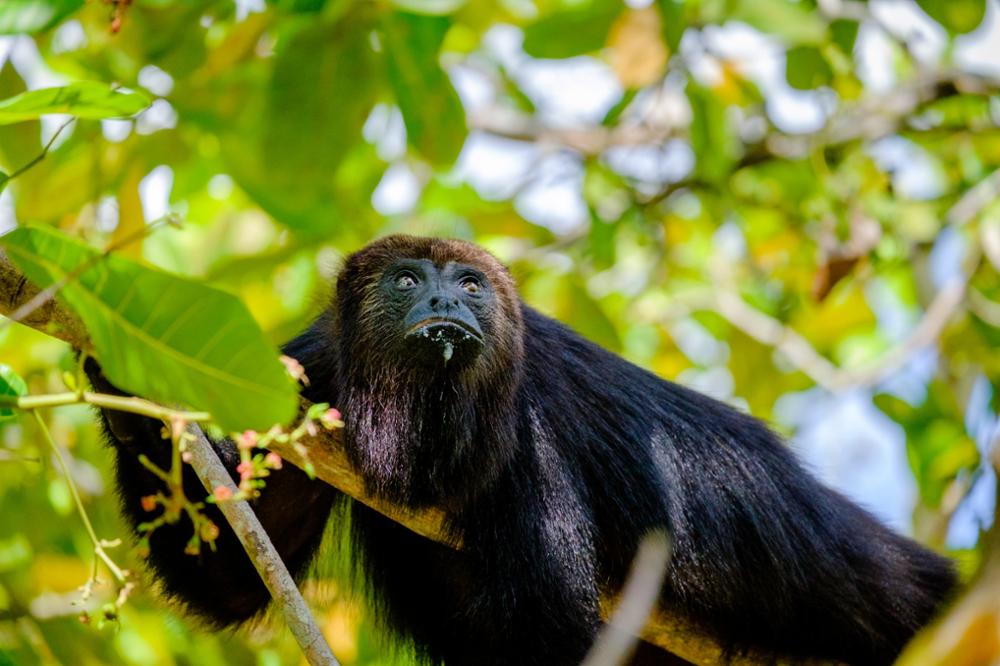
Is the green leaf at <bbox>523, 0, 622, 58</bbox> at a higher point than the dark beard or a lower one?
higher

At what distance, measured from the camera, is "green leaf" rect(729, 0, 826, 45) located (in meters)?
4.77

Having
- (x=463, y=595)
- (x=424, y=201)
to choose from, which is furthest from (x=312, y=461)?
(x=424, y=201)

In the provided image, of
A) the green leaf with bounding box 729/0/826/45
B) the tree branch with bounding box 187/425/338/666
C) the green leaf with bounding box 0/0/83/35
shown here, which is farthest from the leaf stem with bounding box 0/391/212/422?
the green leaf with bounding box 729/0/826/45

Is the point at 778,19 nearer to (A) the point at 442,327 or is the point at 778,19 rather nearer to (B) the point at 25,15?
(A) the point at 442,327

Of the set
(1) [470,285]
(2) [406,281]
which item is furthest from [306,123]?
(1) [470,285]

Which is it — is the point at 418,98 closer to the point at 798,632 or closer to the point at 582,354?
the point at 582,354

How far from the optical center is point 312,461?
3.61 metres

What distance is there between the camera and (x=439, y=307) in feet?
13.2

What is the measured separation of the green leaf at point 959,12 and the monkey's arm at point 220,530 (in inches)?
115

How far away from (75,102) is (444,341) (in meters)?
1.78

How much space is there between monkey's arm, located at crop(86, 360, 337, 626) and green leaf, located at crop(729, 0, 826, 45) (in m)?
2.38

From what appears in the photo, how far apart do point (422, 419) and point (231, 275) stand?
2.22 meters

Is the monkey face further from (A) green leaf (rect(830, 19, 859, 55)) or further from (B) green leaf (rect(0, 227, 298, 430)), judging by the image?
(A) green leaf (rect(830, 19, 859, 55))

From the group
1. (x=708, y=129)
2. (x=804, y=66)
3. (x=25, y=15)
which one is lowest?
(x=708, y=129)
